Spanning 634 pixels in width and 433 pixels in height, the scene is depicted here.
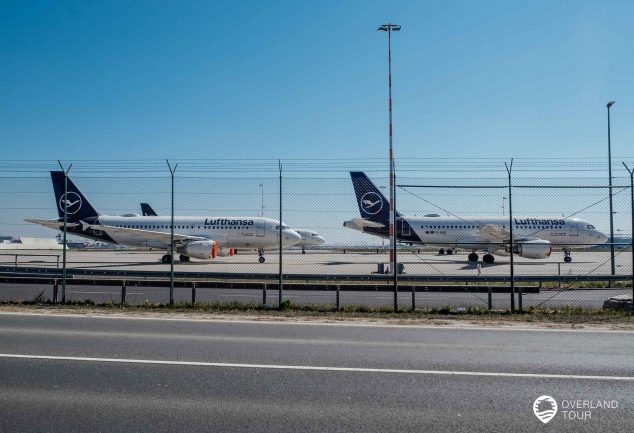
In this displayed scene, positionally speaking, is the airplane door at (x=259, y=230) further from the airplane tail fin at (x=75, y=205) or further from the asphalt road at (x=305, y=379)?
the asphalt road at (x=305, y=379)

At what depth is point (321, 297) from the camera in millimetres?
16984

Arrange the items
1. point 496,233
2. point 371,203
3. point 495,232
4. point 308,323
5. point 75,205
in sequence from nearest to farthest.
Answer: point 308,323, point 495,232, point 496,233, point 371,203, point 75,205

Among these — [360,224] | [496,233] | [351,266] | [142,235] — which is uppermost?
[360,224]

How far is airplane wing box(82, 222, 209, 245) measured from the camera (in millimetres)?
36875

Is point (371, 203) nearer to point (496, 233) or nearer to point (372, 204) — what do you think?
point (372, 204)

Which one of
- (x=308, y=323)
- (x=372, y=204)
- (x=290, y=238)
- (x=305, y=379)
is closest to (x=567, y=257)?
(x=372, y=204)

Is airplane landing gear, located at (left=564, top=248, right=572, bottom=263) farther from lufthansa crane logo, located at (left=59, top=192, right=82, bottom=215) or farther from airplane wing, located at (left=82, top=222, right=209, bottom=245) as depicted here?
lufthansa crane logo, located at (left=59, top=192, right=82, bottom=215)

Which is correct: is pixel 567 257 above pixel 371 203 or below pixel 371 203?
below

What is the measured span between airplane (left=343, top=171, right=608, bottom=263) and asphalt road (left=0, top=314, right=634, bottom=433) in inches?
1008

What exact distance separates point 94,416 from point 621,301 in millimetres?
12839

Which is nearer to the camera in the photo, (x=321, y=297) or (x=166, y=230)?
(x=321, y=297)

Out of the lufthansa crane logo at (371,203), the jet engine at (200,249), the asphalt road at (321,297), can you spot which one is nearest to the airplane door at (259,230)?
the jet engine at (200,249)

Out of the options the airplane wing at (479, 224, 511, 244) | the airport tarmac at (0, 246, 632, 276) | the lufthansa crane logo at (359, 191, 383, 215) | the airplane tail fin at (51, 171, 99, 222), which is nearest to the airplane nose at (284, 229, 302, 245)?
the airport tarmac at (0, 246, 632, 276)

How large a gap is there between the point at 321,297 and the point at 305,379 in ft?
33.9
